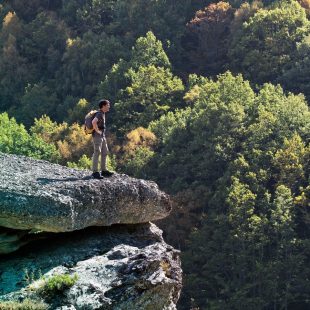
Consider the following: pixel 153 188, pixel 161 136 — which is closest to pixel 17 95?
pixel 161 136

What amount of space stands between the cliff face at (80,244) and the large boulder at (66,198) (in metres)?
0.02

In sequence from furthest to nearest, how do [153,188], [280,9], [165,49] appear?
1. [165,49]
2. [280,9]
3. [153,188]

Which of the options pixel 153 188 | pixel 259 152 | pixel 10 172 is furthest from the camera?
pixel 259 152

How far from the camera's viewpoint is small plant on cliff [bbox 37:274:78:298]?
70.5 feet

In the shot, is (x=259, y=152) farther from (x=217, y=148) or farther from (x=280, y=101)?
(x=280, y=101)

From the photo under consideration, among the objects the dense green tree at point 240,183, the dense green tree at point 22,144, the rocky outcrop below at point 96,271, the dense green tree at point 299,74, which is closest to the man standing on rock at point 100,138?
the rocky outcrop below at point 96,271

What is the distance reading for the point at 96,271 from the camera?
73.9ft

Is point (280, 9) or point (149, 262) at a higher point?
point (280, 9)

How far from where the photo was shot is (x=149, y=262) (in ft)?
75.2

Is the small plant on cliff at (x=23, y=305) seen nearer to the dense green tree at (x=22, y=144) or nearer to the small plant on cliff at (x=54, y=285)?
the small plant on cliff at (x=54, y=285)

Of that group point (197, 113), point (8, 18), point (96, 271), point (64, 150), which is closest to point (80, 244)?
point (96, 271)

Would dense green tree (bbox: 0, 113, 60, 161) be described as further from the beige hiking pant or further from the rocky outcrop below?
the rocky outcrop below

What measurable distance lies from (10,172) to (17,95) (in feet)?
318

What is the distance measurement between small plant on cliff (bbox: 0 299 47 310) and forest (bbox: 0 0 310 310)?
53104 mm
